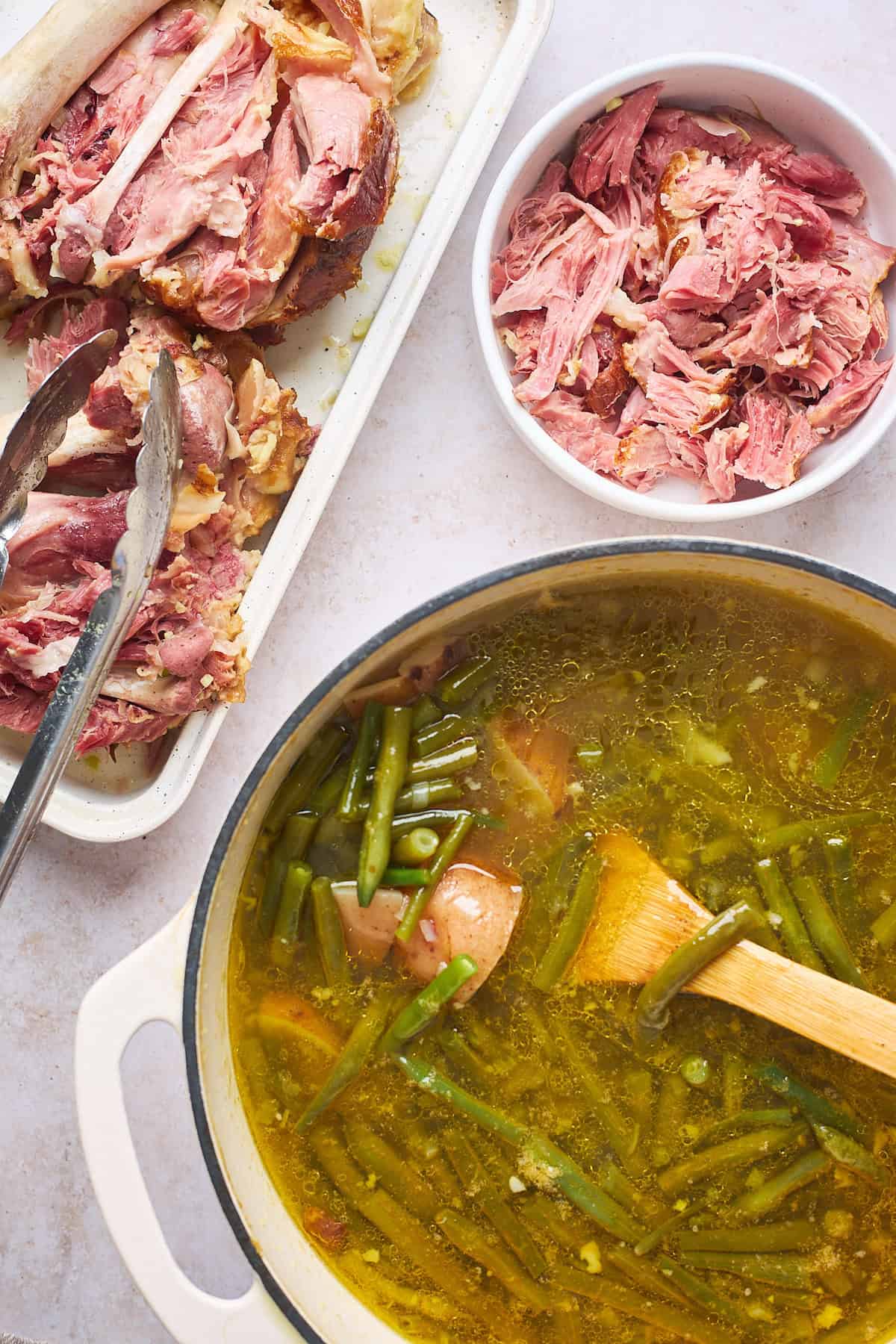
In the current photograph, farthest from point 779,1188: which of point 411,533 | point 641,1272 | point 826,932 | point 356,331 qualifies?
point 356,331

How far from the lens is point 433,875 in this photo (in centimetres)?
140

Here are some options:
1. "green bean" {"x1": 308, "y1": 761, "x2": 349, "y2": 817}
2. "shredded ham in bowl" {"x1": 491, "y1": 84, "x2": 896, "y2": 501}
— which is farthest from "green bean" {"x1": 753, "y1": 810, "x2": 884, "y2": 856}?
"green bean" {"x1": 308, "y1": 761, "x2": 349, "y2": 817}

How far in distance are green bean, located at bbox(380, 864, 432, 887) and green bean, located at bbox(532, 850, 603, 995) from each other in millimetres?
177

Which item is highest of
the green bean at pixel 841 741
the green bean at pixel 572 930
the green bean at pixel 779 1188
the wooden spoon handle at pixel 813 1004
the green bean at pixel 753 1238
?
the green bean at pixel 841 741

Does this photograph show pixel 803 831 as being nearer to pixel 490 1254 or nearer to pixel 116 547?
pixel 490 1254

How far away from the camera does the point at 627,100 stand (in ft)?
4.74

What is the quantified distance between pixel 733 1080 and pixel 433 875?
46 cm

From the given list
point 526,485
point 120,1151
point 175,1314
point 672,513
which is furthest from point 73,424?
point 175,1314

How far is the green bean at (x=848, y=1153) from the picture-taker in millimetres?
1410

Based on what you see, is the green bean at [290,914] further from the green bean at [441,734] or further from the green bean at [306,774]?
the green bean at [441,734]

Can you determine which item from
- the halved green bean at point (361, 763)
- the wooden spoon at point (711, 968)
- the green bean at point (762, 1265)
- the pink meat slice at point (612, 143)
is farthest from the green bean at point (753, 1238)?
the pink meat slice at point (612, 143)

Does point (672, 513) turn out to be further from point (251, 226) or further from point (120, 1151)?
point (120, 1151)

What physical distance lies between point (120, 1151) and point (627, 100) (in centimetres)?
141

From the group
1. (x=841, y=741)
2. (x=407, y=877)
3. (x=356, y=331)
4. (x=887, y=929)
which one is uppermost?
(x=356, y=331)
